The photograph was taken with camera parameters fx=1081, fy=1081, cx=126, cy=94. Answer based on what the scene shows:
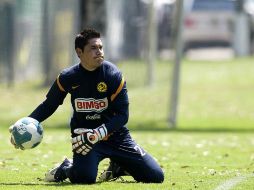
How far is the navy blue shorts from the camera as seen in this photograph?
1128 cm

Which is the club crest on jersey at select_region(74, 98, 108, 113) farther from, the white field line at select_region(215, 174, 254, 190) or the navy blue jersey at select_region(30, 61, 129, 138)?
the white field line at select_region(215, 174, 254, 190)

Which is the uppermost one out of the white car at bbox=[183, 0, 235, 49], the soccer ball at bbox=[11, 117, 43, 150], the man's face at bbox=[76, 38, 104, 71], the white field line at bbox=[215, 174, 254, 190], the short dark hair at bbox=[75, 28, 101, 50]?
the short dark hair at bbox=[75, 28, 101, 50]

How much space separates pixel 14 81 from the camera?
100 feet

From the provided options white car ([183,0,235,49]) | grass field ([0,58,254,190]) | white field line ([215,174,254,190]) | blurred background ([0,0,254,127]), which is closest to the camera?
white field line ([215,174,254,190])

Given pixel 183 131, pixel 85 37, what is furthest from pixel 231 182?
pixel 183 131

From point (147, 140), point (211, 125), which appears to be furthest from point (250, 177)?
point (211, 125)

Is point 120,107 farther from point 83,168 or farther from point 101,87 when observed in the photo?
point 83,168

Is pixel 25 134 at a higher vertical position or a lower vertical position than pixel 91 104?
lower

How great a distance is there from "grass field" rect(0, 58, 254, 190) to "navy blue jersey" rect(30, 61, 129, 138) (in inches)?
27.4

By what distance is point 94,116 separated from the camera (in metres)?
11.4

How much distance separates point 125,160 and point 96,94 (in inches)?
31.0

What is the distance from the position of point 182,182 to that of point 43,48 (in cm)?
2003

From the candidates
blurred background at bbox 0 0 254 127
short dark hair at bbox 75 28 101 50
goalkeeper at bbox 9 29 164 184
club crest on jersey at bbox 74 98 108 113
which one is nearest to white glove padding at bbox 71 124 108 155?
goalkeeper at bbox 9 29 164 184

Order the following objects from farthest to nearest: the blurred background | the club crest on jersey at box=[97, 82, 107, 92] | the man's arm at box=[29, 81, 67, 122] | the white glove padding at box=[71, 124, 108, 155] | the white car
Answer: the white car, the blurred background, the man's arm at box=[29, 81, 67, 122], the club crest on jersey at box=[97, 82, 107, 92], the white glove padding at box=[71, 124, 108, 155]
